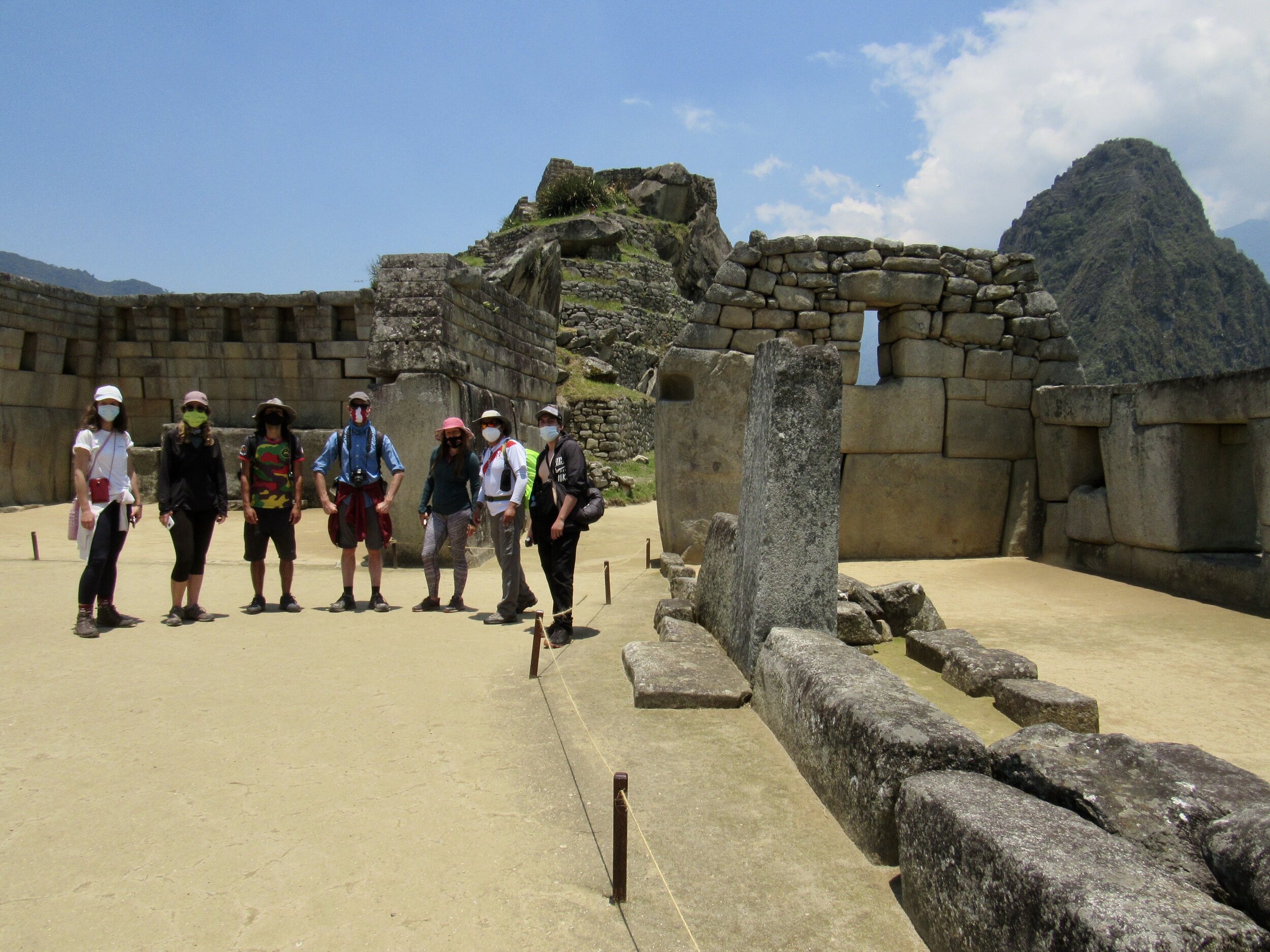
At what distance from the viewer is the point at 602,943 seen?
2225 millimetres

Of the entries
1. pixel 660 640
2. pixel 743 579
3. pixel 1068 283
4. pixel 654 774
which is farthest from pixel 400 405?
pixel 1068 283

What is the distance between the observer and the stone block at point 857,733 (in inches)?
103

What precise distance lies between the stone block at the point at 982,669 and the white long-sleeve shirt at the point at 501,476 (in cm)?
321

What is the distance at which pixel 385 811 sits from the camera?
9.85 ft

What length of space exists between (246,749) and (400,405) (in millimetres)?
5516

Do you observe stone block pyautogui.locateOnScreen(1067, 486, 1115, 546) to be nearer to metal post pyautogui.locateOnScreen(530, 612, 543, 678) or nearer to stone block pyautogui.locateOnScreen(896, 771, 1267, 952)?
metal post pyautogui.locateOnScreen(530, 612, 543, 678)

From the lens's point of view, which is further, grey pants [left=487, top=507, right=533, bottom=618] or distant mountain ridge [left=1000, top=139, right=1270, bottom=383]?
distant mountain ridge [left=1000, top=139, right=1270, bottom=383]

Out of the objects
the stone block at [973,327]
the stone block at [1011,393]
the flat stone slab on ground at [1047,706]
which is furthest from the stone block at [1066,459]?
the flat stone slab on ground at [1047,706]

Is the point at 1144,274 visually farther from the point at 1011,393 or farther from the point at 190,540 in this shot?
the point at 190,540

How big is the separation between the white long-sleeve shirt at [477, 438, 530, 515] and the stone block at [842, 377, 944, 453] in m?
3.91

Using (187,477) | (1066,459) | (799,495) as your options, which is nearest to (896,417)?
(1066,459)

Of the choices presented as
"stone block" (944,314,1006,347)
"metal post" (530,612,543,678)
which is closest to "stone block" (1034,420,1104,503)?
"stone block" (944,314,1006,347)

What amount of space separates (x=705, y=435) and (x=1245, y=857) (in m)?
6.75

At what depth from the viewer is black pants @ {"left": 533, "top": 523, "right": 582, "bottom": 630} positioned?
5.73 m
